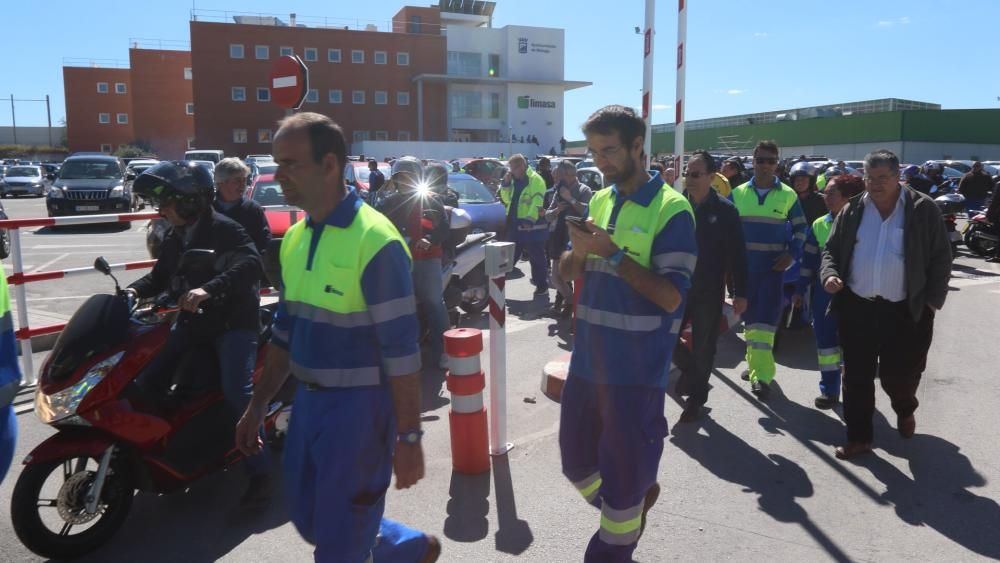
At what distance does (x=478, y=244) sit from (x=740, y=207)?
3236mm

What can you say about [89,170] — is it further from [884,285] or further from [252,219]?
[884,285]

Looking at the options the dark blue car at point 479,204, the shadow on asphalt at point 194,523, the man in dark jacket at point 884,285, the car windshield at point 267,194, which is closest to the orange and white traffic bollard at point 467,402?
the shadow on asphalt at point 194,523

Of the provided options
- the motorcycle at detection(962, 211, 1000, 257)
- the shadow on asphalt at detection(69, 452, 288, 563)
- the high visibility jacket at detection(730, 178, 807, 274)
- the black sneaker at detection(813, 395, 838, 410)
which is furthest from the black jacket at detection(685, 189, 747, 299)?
the motorcycle at detection(962, 211, 1000, 257)

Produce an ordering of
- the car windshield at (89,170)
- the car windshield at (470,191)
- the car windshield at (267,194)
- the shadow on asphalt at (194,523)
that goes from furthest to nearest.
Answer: the car windshield at (89,170) < the car windshield at (470,191) < the car windshield at (267,194) < the shadow on asphalt at (194,523)

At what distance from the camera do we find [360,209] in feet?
7.91

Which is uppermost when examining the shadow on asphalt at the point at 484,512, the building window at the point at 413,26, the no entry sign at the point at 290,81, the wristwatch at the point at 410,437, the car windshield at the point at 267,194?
the building window at the point at 413,26

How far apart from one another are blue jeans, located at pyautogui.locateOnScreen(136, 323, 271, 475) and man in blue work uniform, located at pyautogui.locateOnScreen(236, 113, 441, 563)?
1.57 m

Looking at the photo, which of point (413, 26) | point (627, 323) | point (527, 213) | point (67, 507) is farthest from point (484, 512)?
point (413, 26)

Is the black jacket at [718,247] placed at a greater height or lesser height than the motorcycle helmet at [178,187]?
lesser

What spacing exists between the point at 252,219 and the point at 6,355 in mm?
2641

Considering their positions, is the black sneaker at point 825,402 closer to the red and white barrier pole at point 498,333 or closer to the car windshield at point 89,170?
the red and white barrier pole at point 498,333

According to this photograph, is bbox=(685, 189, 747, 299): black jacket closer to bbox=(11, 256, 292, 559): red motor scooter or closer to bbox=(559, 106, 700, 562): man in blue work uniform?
bbox=(559, 106, 700, 562): man in blue work uniform

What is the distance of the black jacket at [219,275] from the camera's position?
377 cm

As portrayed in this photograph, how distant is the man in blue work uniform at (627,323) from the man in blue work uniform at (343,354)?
2.67 feet
